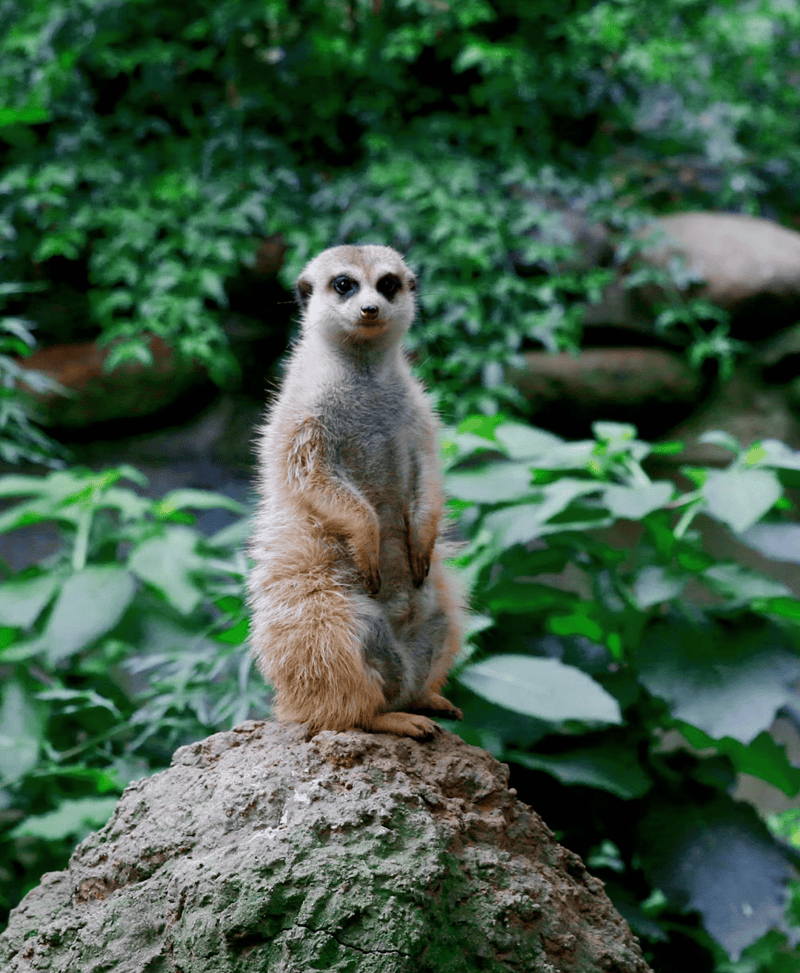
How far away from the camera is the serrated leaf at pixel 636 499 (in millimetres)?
2367

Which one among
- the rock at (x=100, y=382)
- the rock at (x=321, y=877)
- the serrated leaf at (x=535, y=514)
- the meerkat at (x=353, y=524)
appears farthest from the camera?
the rock at (x=100, y=382)

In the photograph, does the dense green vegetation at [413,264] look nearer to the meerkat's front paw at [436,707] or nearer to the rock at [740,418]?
the rock at [740,418]

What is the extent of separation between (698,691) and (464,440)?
Result: 1024mm

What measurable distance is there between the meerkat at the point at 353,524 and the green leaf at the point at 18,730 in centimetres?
121

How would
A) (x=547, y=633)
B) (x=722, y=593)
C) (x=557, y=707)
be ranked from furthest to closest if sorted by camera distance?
→ (x=547, y=633) < (x=722, y=593) < (x=557, y=707)

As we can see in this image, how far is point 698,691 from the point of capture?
2.24 meters

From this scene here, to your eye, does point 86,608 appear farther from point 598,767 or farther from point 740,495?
point 740,495

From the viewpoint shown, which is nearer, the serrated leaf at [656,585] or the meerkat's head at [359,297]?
the meerkat's head at [359,297]

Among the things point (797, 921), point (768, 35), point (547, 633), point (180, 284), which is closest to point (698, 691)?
point (547, 633)

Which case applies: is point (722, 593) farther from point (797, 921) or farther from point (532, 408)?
point (532, 408)

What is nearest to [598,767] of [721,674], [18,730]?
[721,674]

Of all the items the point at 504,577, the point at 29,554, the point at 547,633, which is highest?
the point at 504,577

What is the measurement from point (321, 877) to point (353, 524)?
58cm

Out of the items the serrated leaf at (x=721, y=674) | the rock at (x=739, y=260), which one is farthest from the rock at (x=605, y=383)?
the serrated leaf at (x=721, y=674)
